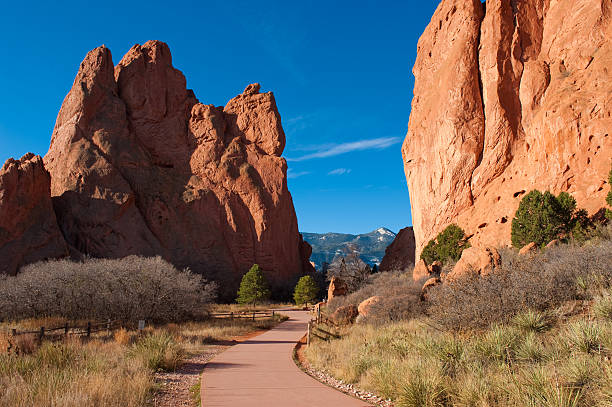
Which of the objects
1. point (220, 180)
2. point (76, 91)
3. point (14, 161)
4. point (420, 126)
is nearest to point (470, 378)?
point (420, 126)

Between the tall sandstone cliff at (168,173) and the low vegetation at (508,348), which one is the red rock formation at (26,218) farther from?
the low vegetation at (508,348)

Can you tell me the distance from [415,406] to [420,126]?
3836 centimetres

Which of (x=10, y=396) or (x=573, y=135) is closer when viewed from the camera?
(x=10, y=396)

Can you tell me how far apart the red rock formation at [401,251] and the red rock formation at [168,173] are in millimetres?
12151

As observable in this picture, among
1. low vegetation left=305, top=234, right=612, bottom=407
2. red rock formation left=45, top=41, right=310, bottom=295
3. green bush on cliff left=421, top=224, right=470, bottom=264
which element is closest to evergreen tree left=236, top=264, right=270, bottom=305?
red rock formation left=45, top=41, right=310, bottom=295

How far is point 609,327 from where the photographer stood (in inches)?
241

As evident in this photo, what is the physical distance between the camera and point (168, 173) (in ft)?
170

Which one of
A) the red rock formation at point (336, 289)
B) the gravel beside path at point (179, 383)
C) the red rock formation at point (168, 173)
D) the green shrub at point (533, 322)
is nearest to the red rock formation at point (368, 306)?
the gravel beside path at point (179, 383)

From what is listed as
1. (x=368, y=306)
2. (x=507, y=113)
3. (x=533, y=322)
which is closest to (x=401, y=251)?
(x=507, y=113)

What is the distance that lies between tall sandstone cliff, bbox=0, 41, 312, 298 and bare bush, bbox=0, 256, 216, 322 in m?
21.8

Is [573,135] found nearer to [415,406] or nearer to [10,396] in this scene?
[415,406]

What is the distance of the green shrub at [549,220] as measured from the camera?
2284cm

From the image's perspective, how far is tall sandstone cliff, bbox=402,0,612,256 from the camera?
2645cm

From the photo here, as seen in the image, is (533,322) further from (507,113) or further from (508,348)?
(507,113)
